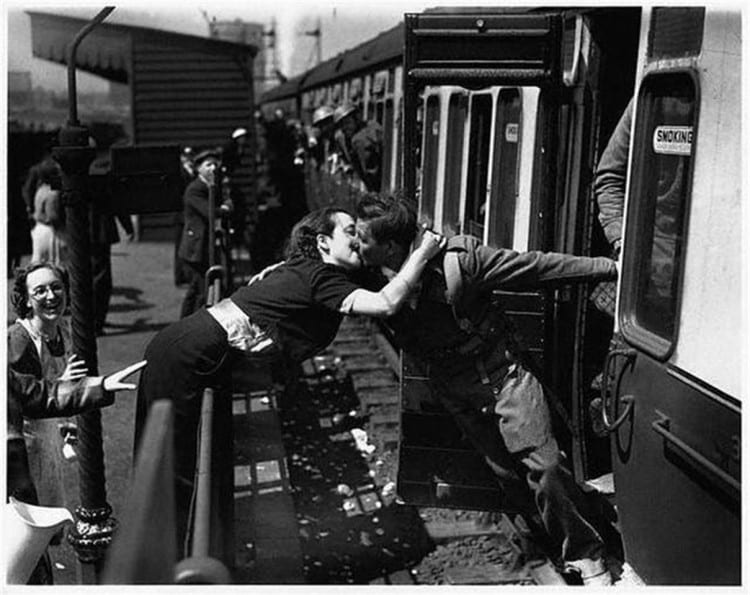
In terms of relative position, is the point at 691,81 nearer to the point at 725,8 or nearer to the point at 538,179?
the point at 725,8

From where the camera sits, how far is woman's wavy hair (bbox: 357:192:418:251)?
4.02 m

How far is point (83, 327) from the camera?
185 inches

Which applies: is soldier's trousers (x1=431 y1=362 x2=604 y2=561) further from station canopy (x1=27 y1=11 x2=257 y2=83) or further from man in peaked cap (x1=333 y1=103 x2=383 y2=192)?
station canopy (x1=27 y1=11 x2=257 y2=83)

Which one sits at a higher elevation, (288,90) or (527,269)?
(288,90)

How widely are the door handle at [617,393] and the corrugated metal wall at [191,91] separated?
14304mm

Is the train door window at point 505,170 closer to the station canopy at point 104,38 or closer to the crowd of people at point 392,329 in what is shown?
the crowd of people at point 392,329

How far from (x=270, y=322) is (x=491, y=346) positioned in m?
0.90

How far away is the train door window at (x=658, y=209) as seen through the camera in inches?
137

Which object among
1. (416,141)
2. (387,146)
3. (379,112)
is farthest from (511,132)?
(379,112)

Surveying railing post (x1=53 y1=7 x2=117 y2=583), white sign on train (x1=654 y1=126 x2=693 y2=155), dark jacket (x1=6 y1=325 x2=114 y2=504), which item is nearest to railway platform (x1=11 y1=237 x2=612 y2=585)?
railing post (x1=53 y1=7 x2=117 y2=583)

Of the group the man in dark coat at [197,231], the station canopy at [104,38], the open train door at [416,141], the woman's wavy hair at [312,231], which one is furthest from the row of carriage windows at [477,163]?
the station canopy at [104,38]

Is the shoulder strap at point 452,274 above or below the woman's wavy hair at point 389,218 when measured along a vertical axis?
below

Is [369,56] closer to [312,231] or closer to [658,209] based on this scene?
[312,231]

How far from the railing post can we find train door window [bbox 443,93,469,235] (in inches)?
126
